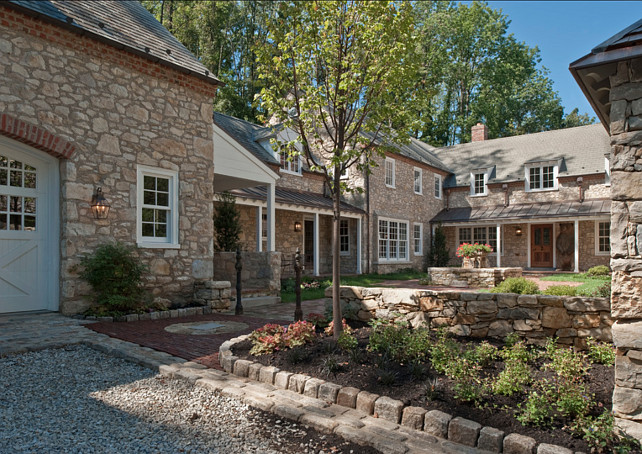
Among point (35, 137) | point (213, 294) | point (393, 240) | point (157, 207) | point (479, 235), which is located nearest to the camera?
point (35, 137)

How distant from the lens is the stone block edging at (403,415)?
2.91 meters

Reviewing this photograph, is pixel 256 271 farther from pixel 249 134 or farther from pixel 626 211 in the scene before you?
pixel 626 211

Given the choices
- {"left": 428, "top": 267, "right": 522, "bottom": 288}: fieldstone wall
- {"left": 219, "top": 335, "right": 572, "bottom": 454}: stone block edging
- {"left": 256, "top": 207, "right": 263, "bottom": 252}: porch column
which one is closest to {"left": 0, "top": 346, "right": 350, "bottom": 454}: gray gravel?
{"left": 219, "top": 335, "right": 572, "bottom": 454}: stone block edging

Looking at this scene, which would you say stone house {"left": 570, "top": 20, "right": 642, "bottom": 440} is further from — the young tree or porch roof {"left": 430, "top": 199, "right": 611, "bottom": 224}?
porch roof {"left": 430, "top": 199, "right": 611, "bottom": 224}

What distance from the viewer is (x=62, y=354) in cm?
538

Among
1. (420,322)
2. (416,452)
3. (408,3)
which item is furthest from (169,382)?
(408,3)

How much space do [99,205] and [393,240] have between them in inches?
620

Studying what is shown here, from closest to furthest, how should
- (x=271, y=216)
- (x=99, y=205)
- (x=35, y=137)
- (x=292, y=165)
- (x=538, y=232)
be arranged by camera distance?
1. (x=35, y=137)
2. (x=99, y=205)
3. (x=271, y=216)
4. (x=292, y=165)
5. (x=538, y=232)

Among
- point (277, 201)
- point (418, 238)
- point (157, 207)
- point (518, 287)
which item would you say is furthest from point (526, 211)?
point (157, 207)

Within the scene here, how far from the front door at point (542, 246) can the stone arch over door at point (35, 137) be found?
21.7 m

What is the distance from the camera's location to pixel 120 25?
8742mm

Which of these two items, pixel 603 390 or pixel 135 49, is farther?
pixel 135 49

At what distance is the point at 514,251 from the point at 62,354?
22.2 m

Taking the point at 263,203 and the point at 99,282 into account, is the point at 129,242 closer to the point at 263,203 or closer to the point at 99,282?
the point at 99,282
